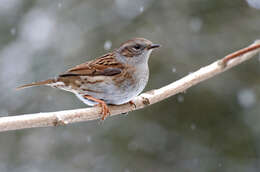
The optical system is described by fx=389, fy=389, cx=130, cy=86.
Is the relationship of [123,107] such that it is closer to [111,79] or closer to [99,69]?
[111,79]

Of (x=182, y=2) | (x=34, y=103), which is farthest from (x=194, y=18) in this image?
(x=34, y=103)

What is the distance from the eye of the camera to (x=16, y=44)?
8406 millimetres

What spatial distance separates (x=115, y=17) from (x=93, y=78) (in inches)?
150

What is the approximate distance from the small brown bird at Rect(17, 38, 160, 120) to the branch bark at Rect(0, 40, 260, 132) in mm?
158

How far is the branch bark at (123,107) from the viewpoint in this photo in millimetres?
3301

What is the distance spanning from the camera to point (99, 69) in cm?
479

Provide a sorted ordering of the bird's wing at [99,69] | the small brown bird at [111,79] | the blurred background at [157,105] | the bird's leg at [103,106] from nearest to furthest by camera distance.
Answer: the bird's leg at [103,106], the small brown bird at [111,79], the bird's wing at [99,69], the blurred background at [157,105]

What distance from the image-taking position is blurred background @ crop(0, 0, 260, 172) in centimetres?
768

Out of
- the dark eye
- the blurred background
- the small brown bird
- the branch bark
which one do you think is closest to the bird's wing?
the small brown bird

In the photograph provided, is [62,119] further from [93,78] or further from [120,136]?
[120,136]

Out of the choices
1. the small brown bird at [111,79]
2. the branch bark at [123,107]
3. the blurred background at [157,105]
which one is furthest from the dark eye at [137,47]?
the blurred background at [157,105]

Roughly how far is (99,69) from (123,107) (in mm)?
561

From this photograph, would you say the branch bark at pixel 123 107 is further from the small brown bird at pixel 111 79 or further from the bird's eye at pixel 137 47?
the bird's eye at pixel 137 47

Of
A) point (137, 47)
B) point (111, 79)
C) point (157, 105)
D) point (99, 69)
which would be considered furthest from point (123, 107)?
point (157, 105)
